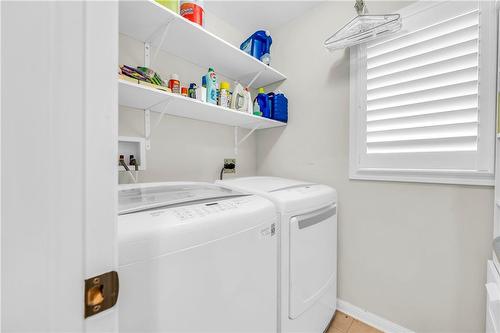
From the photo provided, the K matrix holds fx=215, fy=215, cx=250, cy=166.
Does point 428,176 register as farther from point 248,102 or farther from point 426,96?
point 248,102

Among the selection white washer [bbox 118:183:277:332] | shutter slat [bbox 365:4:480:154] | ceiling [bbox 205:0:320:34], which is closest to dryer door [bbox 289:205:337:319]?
white washer [bbox 118:183:277:332]

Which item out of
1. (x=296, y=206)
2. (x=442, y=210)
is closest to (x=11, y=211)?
(x=296, y=206)

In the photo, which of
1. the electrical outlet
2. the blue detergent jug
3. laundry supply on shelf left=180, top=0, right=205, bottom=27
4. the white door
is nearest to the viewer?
the white door

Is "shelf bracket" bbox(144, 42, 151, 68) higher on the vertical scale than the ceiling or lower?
lower

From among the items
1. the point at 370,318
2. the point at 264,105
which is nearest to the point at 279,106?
the point at 264,105

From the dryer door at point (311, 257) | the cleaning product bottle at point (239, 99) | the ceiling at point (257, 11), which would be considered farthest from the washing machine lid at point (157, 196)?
the ceiling at point (257, 11)

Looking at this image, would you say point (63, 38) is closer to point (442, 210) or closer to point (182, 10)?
point (182, 10)

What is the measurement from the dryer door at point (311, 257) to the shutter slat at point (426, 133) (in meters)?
0.62

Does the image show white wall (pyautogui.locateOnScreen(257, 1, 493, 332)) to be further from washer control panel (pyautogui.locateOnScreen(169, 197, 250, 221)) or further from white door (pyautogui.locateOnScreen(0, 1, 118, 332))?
white door (pyautogui.locateOnScreen(0, 1, 118, 332))

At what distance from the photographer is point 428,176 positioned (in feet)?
4.55

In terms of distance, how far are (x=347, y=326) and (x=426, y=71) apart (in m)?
1.87

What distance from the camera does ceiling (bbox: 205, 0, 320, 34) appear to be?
1.90 meters

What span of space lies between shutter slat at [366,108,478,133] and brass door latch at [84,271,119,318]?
175cm

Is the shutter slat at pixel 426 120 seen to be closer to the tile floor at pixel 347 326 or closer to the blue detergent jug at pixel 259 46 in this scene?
the blue detergent jug at pixel 259 46
